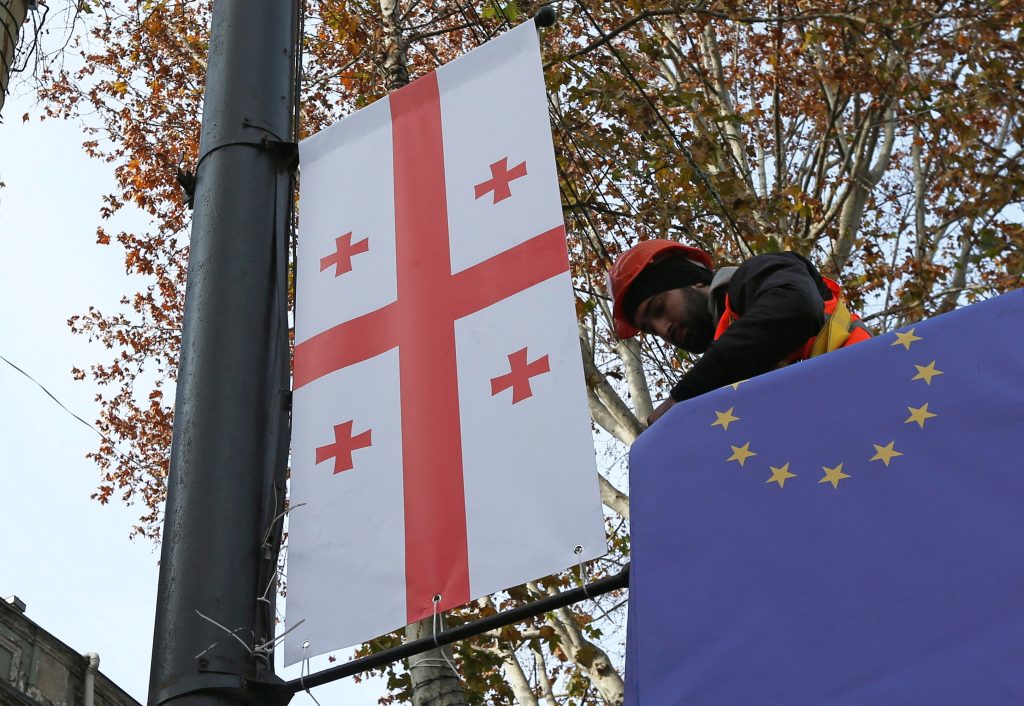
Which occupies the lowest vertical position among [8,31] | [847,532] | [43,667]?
[847,532]

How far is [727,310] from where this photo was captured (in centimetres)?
304

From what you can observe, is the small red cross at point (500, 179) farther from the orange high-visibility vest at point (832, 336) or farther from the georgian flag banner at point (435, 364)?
the orange high-visibility vest at point (832, 336)

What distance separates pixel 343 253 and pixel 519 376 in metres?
0.78

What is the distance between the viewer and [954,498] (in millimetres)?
1973

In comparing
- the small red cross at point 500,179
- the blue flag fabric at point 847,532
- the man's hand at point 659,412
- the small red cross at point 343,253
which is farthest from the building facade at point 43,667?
the blue flag fabric at point 847,532

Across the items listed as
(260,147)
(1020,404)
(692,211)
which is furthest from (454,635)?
(692,211)

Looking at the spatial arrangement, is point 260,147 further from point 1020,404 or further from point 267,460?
point 1020,404

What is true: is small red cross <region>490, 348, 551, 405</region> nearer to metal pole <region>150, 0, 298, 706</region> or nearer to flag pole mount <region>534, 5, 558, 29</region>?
metal pole <region>150, 0, 298, 706</region>

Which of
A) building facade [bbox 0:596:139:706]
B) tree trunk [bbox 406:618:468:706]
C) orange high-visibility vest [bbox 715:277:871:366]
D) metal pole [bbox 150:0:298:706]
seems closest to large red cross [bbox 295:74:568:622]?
metal pole [bbox 150:0:298:706]

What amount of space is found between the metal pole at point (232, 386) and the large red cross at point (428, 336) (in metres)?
0.25

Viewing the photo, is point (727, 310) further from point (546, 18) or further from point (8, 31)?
point (8, 31)

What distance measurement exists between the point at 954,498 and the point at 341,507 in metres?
1.38

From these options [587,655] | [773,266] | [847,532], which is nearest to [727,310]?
[773,266]

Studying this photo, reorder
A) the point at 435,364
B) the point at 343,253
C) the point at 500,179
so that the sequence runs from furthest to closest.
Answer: the point at 343,253 → the point at 500,179 → the point at 435,364
